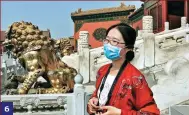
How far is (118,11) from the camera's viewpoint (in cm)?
1916

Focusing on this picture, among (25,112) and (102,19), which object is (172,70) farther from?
(102,19)

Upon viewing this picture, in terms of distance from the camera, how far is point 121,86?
1.89 metres

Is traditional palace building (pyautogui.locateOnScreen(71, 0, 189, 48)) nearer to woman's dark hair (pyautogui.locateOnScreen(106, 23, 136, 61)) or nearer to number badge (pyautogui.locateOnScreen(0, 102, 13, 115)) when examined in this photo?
number badge (pyautogui.locateOnScreen(0, 102, 13, 115))

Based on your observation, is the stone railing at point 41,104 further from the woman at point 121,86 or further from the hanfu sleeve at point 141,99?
the hanfu sleeve at point 141,99

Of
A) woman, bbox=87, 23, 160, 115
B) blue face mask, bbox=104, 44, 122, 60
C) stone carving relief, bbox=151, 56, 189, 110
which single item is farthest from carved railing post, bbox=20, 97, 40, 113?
blue face mask, bbox=104, 44, 122, 60

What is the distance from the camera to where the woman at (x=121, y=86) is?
1863 mm

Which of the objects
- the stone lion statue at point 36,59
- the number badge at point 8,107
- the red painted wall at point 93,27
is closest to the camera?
the number badge at point 8,107

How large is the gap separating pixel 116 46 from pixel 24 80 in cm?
374

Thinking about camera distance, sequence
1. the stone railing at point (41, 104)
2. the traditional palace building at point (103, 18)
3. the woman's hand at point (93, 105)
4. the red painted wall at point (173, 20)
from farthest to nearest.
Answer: the traditional palace building at point (103, 18), the red painted wall at point (173, 20), the stone railing at point (41, 104), the woman's hand at point (93, 105)

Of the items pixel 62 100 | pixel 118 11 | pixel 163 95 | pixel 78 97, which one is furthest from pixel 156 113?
pixel 118 11

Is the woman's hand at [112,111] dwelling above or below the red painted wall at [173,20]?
below

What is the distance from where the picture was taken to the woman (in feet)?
6.11

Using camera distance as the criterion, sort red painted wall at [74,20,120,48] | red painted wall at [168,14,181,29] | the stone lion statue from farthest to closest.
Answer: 1. red painted wall at [74,20,120,48]
2. red painted wall at [168,14,181,29]
3. the stone lion statue

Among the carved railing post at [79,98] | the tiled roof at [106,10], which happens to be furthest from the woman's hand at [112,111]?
the tiled roof at [106,10]
